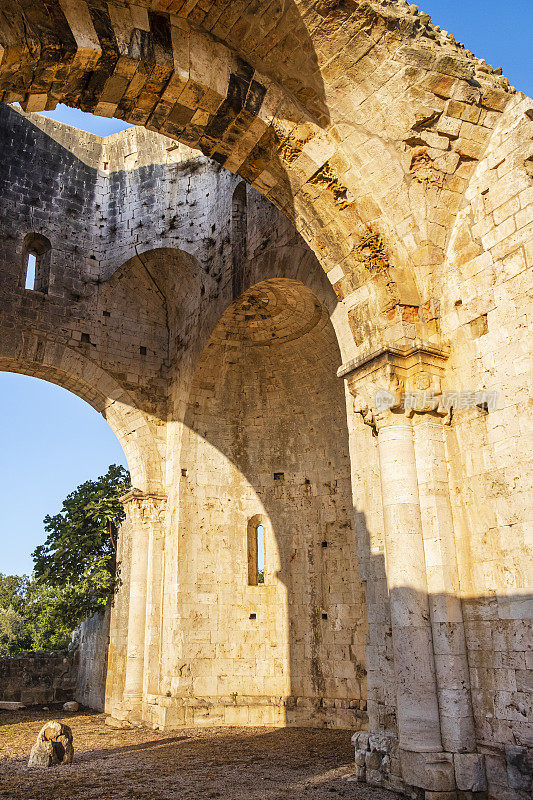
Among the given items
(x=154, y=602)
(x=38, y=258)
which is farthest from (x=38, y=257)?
(x=154, y=602)

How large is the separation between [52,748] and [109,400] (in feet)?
21.9

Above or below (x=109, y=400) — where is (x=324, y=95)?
above

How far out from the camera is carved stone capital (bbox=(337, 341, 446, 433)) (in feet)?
19.9

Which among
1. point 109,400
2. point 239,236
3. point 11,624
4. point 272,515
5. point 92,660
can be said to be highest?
point 239,236

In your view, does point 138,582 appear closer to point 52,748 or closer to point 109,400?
point 109,400

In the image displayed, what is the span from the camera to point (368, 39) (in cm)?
630

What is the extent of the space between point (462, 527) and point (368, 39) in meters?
4.67

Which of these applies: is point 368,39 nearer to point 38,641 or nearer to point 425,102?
point 425,102

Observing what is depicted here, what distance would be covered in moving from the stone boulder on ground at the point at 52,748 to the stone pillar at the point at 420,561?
404 cm

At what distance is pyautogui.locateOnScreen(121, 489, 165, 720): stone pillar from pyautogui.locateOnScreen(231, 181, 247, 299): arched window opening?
4.48m

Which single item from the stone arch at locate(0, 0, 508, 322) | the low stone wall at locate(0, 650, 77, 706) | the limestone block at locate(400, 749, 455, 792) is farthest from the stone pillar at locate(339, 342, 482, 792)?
the low stone wall at locate(0, 650, 77, 706)

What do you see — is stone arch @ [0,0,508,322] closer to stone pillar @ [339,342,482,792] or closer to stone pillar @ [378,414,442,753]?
stone pillar @ [339,342,482,792]

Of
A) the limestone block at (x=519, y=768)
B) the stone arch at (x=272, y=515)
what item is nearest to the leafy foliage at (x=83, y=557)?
the stone arch at (x=272, y=515)

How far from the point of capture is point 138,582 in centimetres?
1248
